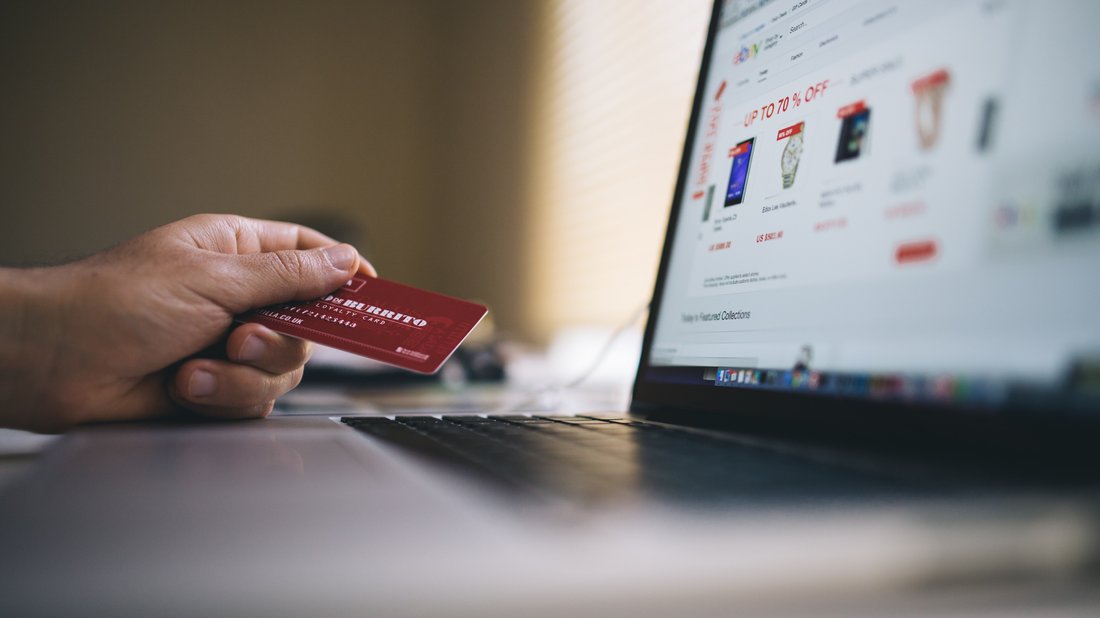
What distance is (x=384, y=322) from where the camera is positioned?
65cm

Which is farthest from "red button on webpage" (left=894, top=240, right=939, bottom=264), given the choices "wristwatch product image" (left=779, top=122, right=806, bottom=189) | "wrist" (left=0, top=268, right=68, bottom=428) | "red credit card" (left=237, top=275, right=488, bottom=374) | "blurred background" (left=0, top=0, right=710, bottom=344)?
"blurred background" (left=0, top=0, right=710, bottom=344)

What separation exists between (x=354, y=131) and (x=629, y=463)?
3399 millimetres

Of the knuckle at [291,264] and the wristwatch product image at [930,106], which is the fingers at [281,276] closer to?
the knuckle at [291,264]

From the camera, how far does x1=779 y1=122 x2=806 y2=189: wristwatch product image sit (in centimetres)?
55

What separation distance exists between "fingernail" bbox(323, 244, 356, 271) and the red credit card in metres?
0.03

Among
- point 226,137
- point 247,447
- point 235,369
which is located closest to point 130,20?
point 226,137

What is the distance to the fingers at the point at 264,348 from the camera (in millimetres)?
642

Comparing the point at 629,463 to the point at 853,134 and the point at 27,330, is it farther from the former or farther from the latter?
the point at 27,330

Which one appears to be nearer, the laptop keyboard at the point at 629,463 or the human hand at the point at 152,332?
the laptop keyboard at the point at 629,463

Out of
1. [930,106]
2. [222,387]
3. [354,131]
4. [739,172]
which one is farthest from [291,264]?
[354,131]

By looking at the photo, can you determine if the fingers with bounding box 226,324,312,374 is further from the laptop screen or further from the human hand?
the laptop screen

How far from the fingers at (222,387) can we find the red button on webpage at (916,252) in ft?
1.74

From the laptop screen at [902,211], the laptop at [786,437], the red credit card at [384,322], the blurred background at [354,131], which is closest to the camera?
the laptop at [786,437]

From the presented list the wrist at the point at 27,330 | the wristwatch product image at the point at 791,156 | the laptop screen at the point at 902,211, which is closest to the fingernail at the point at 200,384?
the wrist at the point at 27,330
